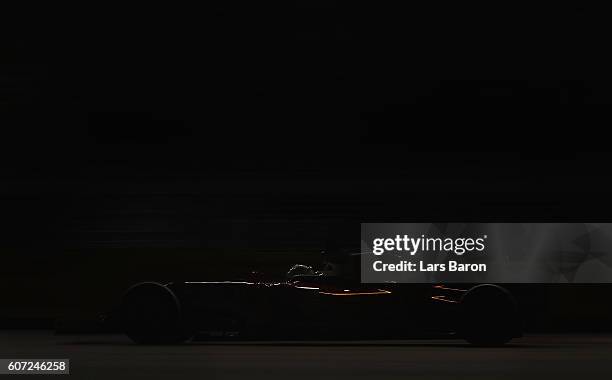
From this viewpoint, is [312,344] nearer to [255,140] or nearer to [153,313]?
[153,313]

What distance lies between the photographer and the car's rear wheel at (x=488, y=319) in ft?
38.6

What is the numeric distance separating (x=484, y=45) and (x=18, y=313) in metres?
12.1

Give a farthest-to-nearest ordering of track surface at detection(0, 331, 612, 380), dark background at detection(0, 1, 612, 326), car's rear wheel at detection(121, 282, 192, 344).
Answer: dark background at detection(0, 1, 612, 326)
car's rear wheel at detection(121, 282, 192, 344)
track surface at detection(0, 331, 612, 380)

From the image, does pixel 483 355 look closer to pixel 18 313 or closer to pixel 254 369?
pixel 254 369

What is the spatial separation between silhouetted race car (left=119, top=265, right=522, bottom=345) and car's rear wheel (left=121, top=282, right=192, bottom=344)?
0.04ft

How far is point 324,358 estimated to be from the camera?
396 inches

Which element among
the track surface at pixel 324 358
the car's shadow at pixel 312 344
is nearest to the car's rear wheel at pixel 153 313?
the car's shadow at pixel 312 344

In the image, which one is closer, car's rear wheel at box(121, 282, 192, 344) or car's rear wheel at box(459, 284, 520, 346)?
car's rear wheel at box(121, 282, 192, 344)

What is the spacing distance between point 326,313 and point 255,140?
32.2ft

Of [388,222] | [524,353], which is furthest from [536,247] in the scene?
[524,353]

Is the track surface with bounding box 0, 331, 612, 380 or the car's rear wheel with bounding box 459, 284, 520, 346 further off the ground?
the car's rear wheel with bounding box 459, 284, 520, 346

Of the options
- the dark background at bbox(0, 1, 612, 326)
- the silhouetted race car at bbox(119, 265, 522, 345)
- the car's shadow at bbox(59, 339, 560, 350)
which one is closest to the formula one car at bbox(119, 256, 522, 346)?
the silhouetted race car at bbox(119, 265, 522, 345)

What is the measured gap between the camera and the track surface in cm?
864

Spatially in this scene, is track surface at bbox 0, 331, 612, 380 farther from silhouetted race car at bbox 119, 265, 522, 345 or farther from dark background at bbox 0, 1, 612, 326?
dark background at bbox 0, 1, 612, 326
